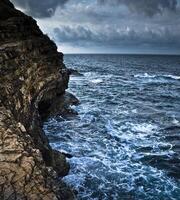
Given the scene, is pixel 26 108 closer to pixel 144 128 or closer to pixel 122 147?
pixel 122 147

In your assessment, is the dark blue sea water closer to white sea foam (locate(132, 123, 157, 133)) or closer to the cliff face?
white sea foam (locate(132, 123, 157, 133))

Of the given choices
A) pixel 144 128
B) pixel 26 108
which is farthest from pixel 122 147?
pixel 26 108

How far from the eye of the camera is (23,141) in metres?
15.0

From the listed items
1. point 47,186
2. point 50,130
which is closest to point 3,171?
point 47,186

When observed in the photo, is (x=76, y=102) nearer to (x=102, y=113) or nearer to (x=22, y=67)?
(x=102, y=113)

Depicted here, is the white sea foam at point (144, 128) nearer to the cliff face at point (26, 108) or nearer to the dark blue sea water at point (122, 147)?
the dark blue sea water at point (122, 147)

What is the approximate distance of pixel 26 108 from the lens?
1998 cm

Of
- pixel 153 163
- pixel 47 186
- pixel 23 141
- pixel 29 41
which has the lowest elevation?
pixel 153 163

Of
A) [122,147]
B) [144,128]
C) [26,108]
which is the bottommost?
[122,147]

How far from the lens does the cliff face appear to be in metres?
13.2

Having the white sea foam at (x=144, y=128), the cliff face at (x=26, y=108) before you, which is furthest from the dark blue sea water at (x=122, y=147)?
the cliff face at (x=26, y=108)

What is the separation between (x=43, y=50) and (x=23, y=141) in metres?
14.3

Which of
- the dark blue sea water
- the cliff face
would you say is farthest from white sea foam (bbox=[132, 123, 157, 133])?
the cliff face

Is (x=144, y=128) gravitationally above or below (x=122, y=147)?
above
